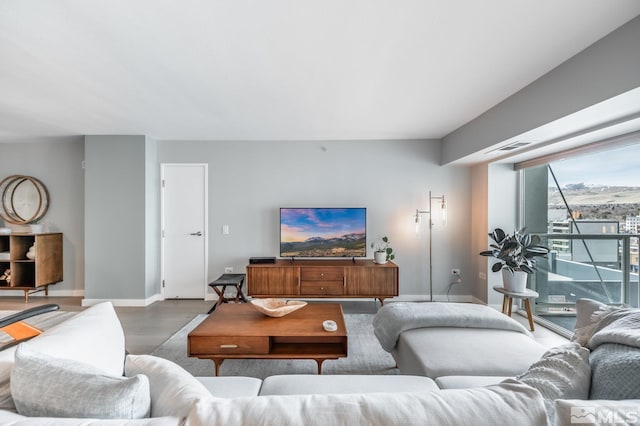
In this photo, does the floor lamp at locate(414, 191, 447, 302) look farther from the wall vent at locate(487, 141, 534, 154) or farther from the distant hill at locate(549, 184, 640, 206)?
the distant hill at locate(549, 184, 640, 206)

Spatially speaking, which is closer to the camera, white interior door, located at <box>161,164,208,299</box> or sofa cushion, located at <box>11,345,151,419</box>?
sofa cushion, located at <box>11,345,151,419</box>

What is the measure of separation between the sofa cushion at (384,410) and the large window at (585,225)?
289 centimetres

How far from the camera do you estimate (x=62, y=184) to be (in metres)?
4.48

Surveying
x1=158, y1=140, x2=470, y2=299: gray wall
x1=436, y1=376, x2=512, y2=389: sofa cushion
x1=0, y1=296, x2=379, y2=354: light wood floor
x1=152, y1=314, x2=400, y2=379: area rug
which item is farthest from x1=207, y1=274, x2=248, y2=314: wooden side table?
x1=436, y1=376, x2=512, y2=389: sofa cushion

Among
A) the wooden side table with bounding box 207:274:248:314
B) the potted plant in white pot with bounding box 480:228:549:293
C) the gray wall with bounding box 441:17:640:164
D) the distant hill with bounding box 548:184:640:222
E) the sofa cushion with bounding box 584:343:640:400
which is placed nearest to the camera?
the sofa cushion with bounding box 584:343:640:400

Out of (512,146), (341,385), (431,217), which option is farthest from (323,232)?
(341,385)

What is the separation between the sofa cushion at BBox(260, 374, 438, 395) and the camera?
52.4 inches

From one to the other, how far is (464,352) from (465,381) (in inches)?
13.5

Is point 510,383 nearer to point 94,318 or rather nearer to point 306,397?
point 306,397

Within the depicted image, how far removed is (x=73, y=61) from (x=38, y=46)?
20 cm

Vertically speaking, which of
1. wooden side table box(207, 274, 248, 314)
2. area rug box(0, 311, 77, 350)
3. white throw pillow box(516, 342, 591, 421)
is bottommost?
wooden side table box(207, 274, 248, 314)

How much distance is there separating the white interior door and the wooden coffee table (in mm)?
2199

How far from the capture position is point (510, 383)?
2.65ft

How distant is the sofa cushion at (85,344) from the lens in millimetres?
1000
